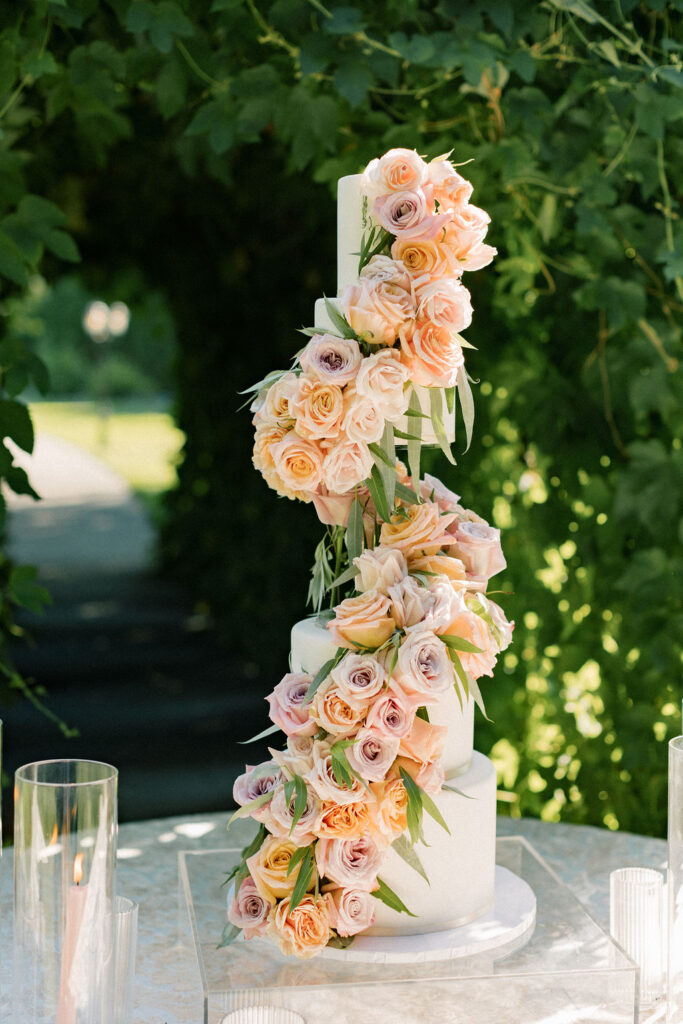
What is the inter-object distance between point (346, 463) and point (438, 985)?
1.71 feet

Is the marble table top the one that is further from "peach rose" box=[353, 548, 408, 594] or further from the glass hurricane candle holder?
"peach rose" box=[353, 548, 408, 594]

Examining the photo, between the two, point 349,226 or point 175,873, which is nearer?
point 349,226

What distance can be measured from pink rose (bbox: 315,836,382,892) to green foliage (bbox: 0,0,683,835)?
897 mm

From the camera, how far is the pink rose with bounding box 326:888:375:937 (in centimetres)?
126

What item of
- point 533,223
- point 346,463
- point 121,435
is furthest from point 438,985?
point 121,435

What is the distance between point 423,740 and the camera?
1.26 metres

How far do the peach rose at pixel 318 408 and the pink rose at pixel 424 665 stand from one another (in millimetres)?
215

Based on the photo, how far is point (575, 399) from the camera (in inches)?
98.7

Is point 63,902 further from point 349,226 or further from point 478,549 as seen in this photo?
point 349,226

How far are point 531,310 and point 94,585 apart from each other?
520 cm

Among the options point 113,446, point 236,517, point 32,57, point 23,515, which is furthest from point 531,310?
point 113,446

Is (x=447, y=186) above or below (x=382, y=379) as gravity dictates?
above

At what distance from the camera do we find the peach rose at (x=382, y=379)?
1.21m

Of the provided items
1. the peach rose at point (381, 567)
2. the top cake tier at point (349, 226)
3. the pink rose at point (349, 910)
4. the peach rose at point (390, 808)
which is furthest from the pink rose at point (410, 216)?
the pink rose at point (349, 910)
